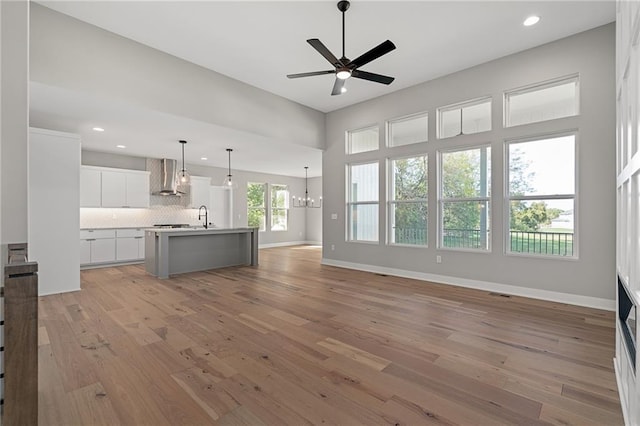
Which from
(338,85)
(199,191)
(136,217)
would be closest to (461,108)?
(338,85)

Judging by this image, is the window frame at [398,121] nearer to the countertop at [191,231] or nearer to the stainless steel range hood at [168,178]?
the countertop at [191,231]

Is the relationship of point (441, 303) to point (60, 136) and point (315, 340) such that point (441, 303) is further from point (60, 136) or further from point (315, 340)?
point (60, 136)

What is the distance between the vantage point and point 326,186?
277 inches

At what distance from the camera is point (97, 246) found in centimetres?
666

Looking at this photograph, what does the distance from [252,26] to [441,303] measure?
4275 mm

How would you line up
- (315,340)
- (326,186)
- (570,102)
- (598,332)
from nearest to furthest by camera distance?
(315,340) < (598,332) < (570,102) < (326,186)

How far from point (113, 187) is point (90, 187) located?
0.47 meters

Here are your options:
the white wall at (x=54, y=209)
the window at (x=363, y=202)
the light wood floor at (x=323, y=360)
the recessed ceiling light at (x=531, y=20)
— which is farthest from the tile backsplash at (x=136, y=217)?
the recessed ceiling light at (x=531, y=20)

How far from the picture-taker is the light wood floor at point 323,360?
175cm

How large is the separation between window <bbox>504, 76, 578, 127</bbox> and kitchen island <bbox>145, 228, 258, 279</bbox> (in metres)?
5.42

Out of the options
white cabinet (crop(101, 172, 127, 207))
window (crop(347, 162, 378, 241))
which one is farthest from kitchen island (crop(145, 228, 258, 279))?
window (crop(347, 162, 378, 241))

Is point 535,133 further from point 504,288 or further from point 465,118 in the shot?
point 504,288

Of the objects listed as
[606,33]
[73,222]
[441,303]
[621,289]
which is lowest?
[441,303]

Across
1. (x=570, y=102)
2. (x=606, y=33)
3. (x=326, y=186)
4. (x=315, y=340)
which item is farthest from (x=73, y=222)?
(x=606, y=33)
